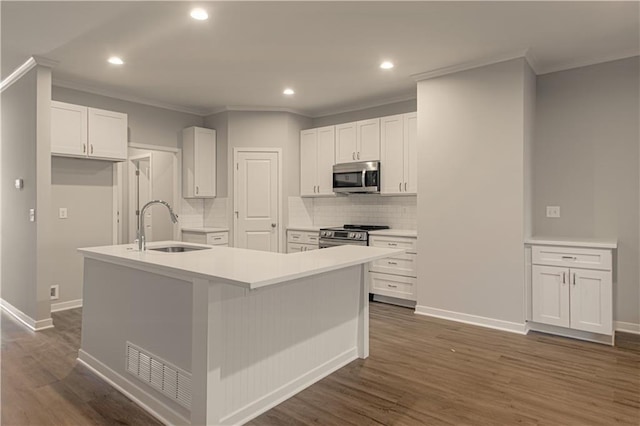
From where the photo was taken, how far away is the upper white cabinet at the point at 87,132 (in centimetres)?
416

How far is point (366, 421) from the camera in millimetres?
2205

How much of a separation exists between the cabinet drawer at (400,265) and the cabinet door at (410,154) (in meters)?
0.80

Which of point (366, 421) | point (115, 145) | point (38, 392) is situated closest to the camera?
point (366, 421)

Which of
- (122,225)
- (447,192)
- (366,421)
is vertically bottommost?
(366,421)

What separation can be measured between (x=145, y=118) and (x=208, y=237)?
1822 millimetres

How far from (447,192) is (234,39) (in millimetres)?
2546

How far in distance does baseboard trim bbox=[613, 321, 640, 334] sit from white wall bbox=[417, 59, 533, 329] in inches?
38.2

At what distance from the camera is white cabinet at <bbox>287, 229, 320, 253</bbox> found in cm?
548

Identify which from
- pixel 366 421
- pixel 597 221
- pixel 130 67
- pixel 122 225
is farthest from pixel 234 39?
pixel 122 225

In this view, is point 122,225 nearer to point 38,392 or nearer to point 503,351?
point 38,392

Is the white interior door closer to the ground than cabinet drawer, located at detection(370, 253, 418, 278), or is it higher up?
higher up

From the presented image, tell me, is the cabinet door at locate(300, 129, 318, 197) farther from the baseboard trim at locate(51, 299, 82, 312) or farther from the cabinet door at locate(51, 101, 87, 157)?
the baseboard trim at locate(51, 299, 82, 312)

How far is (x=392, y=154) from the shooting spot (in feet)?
16.2

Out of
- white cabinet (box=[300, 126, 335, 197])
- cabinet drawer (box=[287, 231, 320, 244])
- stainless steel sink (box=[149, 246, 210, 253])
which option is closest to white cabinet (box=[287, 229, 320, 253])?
cabinet drawer (box=[287, 231, 320, 244])
